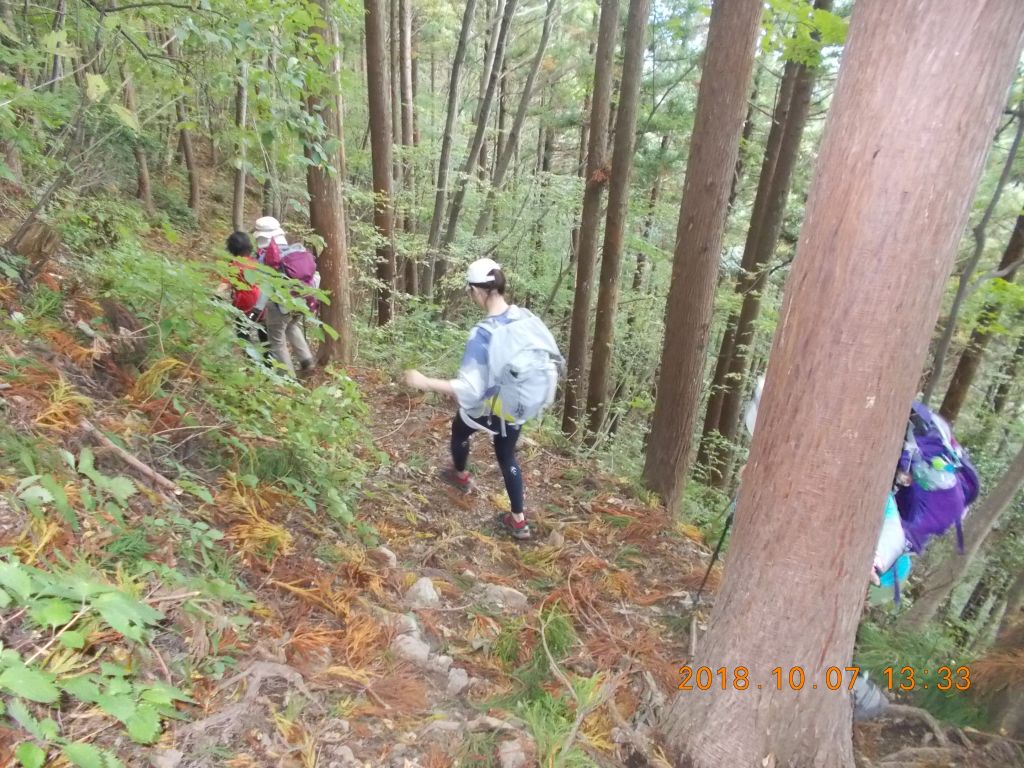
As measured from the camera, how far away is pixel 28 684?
1.46 metres

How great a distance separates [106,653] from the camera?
5.85ft

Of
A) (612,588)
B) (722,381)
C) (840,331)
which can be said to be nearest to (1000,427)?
(722,381)

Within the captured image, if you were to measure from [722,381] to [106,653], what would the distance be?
995 centimetres

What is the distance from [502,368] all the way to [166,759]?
2503 mm

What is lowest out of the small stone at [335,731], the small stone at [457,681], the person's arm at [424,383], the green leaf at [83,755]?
the small stone at [457,681]

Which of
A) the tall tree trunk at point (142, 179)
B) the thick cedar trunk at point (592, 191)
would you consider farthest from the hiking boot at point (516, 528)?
the tall tree trunk at point (142, 179)

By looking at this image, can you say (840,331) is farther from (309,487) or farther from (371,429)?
(371,429)

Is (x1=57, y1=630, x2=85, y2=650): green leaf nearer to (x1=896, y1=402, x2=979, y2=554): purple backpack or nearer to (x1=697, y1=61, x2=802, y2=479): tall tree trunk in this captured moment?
(x1=896, y1=402, x2=979, y2=554): purple backpack

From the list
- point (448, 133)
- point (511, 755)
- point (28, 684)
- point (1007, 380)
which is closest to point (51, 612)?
point (28, 684)

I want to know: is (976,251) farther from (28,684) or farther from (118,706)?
(28,684)

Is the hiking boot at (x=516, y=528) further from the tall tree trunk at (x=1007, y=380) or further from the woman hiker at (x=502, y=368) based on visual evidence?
the tall tree trunk at (x=1007, y=380)

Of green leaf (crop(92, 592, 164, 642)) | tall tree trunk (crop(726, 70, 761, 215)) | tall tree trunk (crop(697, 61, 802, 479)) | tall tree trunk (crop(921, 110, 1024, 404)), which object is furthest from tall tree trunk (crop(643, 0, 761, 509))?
tall tree trunk (crop(726, 70, 761, 215))

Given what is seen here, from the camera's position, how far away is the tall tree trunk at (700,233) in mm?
4461
